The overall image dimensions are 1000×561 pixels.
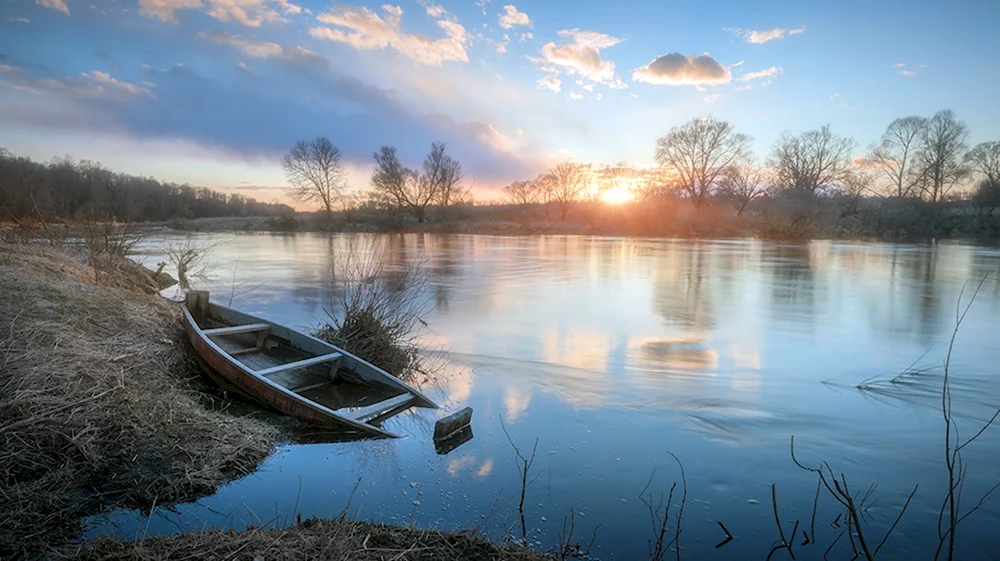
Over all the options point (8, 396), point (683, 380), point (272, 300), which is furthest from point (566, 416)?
point (272, 300)

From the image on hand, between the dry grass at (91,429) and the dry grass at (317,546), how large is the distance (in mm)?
804

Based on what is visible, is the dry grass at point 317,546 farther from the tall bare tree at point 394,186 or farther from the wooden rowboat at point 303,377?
the tall bare tree at point 394,186

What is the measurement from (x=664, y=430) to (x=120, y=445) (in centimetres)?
505

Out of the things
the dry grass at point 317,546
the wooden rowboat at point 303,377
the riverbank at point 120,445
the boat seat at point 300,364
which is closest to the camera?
the dry grass at point 317,546

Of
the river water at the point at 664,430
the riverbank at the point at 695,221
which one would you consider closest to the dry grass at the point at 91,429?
the river water at the point at 664,430

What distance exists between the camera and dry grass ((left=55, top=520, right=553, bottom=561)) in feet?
9.04

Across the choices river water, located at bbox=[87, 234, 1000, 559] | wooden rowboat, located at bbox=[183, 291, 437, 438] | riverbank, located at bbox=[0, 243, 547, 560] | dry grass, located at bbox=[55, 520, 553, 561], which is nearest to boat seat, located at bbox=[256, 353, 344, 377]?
wooden rowboat, located at bbox=[183, 291, 437, 438]

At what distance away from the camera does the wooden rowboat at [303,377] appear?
5152 millimetres

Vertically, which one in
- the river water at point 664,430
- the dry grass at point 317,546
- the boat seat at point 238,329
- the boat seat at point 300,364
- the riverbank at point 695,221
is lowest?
the river water at point 664,430

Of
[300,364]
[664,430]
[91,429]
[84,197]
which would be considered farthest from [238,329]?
[84,197]

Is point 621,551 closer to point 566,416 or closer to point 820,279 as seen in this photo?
point 566,416

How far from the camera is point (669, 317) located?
11.1 meters

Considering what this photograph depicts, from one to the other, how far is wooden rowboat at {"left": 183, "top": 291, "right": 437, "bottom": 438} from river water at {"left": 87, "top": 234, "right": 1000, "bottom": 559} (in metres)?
0.29

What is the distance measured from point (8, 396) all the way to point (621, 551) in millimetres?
5092
